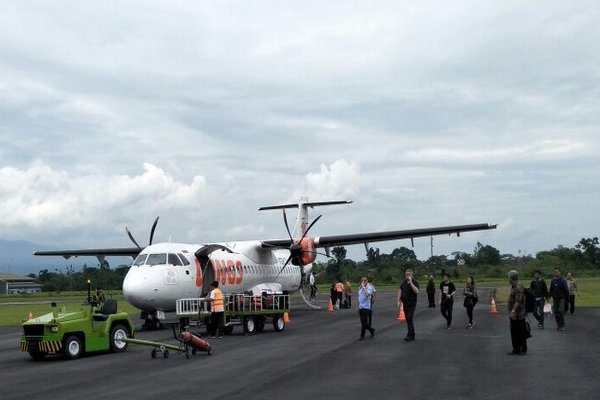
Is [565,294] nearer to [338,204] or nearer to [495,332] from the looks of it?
[495,332]

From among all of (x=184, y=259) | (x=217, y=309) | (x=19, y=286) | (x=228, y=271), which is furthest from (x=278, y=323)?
(x=19, y=286)

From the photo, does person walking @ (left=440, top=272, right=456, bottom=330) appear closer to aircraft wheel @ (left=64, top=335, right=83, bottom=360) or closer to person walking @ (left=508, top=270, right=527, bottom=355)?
person walking @ (left=508, top=270, right=527, bottom=355)

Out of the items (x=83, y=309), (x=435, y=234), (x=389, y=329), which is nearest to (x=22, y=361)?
(x=83, y=309)

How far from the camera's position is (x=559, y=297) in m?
20.6

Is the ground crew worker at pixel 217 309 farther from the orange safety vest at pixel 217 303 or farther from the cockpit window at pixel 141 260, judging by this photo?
the cockpit window at pixel 141 260

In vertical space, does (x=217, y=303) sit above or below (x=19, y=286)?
below

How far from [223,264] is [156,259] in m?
4.76

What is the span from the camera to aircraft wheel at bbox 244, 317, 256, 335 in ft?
70.9

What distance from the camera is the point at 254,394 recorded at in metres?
10.1

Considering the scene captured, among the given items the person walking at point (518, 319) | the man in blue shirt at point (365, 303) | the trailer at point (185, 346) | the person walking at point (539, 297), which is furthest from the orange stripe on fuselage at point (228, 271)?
A: the person walking at point (518, 319)

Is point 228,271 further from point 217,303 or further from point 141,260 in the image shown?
point 217,303

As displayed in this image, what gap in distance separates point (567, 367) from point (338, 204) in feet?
82.8

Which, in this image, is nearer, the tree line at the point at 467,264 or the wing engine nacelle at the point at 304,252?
the wing engine nacelle at the point at 304,252

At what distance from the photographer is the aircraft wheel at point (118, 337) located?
16.8 m
